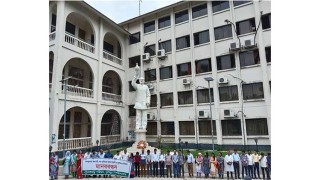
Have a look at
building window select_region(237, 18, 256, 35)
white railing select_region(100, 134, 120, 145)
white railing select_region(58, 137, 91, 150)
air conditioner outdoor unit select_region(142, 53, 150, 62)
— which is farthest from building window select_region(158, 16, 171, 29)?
white railing select_region(58, 137, 91, 150)

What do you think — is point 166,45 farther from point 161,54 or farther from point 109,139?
point 109,139

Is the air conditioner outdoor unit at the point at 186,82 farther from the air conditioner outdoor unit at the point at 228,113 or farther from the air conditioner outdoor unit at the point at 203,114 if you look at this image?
the air conditioner outdoor unit at the point at 228,113

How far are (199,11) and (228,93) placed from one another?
5957 mm

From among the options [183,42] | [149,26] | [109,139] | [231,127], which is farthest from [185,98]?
[149,26]

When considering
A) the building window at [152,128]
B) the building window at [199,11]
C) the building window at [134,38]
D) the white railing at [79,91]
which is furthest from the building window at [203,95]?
the white railing at [79,91]

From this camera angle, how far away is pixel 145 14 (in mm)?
17078

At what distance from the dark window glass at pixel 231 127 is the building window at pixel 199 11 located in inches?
287

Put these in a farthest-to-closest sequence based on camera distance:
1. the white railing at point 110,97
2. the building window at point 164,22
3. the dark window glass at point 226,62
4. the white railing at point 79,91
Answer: the building window at point 164,22, the white railing at point 110,97, the dark window glass at point 226,62, the white railing at point 79,91

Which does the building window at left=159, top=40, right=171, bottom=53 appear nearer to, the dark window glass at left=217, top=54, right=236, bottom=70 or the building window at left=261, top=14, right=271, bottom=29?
the dark window glass at left=217, top=54, right=236, bottom=70

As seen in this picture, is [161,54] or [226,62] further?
[161,54]

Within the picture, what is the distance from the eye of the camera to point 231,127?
13594mm

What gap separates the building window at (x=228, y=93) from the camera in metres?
13.7

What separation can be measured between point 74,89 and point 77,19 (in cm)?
464

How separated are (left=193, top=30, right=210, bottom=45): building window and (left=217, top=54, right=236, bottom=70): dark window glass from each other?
1.57 meters
